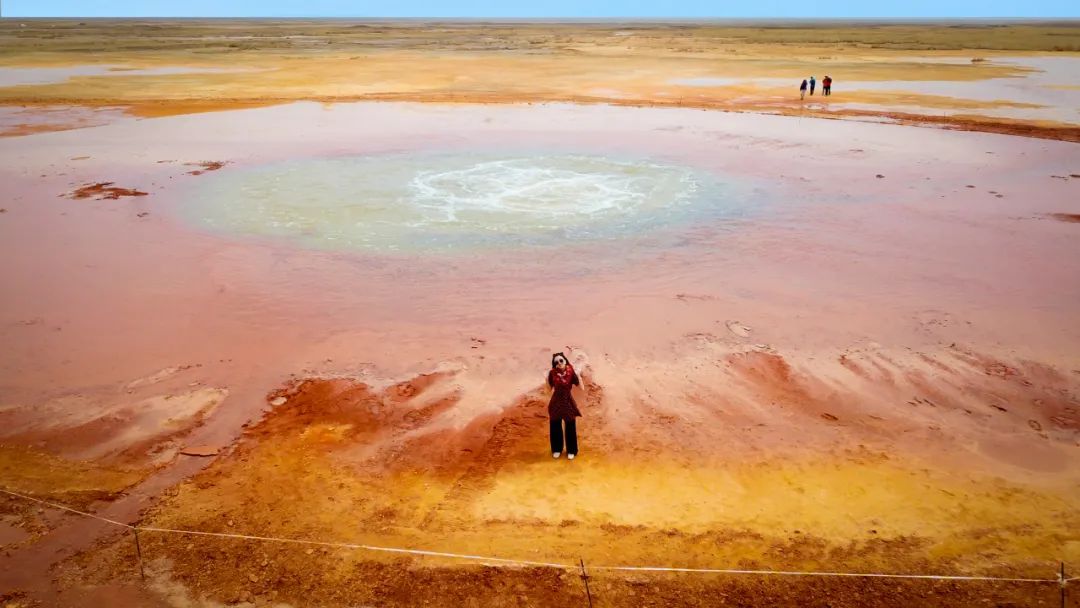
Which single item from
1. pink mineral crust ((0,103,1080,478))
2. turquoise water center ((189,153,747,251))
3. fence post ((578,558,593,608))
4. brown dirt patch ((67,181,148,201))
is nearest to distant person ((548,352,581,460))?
pink mineral crust ((0,103,1080,478))

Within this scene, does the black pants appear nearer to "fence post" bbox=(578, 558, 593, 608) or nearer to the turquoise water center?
"fence post" bbox=(578, 558, 593, 608)

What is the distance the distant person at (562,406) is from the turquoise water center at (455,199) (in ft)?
20.4

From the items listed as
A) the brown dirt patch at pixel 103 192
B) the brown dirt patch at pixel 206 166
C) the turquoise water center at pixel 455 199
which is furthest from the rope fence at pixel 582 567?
the brown dirt patch at pixel 206 166

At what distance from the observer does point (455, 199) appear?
1505cm

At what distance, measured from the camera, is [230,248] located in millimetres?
12273

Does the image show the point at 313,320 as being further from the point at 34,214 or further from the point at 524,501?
the point at 34,214

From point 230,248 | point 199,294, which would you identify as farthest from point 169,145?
point 199,294

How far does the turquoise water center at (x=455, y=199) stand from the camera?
13078 millimetres

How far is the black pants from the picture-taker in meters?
6.65

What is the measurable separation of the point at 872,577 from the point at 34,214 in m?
16.1

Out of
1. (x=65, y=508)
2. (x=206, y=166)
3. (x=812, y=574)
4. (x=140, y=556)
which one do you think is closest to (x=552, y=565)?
(x=812, y=574)

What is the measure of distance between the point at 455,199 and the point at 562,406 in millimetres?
9283

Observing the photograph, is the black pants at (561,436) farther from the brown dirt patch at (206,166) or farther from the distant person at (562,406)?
the brown dirt patch at (206,166)

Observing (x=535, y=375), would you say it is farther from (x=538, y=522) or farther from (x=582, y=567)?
(x=582, y=567)
